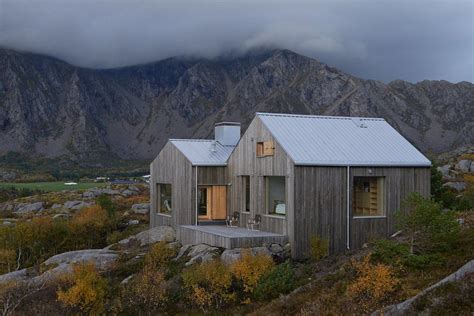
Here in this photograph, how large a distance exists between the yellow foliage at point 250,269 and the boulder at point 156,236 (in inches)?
372

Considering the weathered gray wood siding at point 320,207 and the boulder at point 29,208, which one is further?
the boulder at point 29,208

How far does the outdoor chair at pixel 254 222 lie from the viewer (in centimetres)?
2211

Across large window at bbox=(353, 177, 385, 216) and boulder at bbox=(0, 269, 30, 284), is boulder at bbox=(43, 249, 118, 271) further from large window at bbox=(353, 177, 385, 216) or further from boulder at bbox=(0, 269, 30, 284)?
large window at bbox=(353, 177, 385, 216)

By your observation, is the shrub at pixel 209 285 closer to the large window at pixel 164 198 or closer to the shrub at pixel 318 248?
the shrub at pixel 318 248

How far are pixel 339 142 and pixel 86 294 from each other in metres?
11.5

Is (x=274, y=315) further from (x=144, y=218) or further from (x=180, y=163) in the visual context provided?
(x=144, y=218)

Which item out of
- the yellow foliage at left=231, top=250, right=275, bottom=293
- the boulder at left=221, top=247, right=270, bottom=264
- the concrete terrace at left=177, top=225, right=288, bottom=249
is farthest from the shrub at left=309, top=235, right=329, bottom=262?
the yellow foliage at left=231, top=250, right=275, bottom=293

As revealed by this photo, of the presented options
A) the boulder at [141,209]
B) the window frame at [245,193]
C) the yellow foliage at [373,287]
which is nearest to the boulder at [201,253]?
the window frame at [245,193]

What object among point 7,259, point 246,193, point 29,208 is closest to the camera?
point 246,193

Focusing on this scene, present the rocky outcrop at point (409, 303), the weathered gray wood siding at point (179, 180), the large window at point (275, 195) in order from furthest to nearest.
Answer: the weathered gray wood siding at point (179, 180)
the large window at point (275, 195)
the rocky outcrop at point (409, 303)

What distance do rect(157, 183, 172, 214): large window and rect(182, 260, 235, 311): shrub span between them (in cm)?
1158

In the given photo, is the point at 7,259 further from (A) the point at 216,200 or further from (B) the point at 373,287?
(B) the point at 373,287

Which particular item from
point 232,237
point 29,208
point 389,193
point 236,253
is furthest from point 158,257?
point 29,208

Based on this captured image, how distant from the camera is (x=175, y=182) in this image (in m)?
26.8
